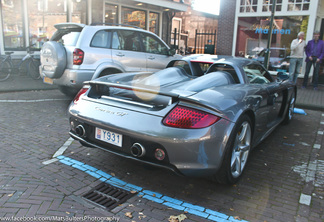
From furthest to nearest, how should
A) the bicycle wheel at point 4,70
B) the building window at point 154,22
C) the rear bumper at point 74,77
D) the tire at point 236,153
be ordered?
the building window at point 154,22, the bicycle wheel at point 4,70, the rear bumper at point 74,77, the tire at point 236,153

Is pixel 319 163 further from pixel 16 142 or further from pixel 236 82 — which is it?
pixel 16 142

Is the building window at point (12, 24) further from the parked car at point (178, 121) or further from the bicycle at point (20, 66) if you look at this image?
the parked car at point (178, 121)

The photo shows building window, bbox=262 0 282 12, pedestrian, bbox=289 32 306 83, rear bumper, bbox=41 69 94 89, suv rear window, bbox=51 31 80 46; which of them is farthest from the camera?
building window, bbox=262 0 282 12

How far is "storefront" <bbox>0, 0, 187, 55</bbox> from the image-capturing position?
11.1m

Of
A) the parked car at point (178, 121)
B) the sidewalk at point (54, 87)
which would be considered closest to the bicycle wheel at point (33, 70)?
the sidewalk at point (54, 87)

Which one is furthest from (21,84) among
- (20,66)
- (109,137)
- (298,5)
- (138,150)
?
(298,5)

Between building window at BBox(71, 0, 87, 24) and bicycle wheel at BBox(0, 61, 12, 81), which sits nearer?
bicycle wheel at BBox(0, 61, 12, 81)

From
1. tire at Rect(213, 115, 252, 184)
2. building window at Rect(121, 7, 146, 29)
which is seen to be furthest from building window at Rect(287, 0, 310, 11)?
tire at Rect(213, 115, 252, 184)

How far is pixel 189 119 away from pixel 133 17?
1264 cm

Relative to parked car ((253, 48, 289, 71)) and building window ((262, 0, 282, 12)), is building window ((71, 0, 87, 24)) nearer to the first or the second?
building window ((262, 0, 282, 12))

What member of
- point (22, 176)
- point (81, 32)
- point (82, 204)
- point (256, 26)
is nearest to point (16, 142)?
point (22, 176)

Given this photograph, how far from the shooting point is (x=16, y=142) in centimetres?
429

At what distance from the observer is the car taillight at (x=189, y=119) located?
2.74 metres

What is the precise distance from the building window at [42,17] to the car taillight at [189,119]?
1072cm
